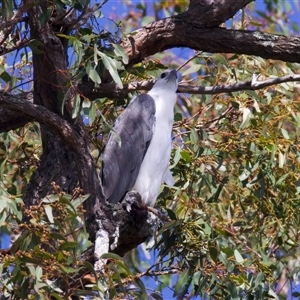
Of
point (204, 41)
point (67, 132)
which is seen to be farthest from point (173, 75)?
point (67, 132)

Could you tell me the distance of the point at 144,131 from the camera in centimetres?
571

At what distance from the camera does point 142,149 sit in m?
5.69

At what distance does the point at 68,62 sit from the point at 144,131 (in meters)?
0.79

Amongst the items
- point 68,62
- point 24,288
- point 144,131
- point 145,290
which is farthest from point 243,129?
point 24,288

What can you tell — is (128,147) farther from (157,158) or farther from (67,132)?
(67,132)

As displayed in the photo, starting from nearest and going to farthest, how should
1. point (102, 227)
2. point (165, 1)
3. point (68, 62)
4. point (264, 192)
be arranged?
point (102, 227) → point (68, 62) → point (264, 192) → point (165, 1)

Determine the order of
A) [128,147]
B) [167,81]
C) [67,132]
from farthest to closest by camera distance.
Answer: [167,81] → [128,147] → [67,132]

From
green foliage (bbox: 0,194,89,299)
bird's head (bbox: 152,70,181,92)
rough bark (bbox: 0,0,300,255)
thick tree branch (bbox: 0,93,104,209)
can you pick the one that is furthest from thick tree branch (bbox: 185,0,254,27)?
green foliage (bbox: 0,194,89,299)

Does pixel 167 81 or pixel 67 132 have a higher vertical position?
pixel 167 81

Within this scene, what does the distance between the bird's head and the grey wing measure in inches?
5.3

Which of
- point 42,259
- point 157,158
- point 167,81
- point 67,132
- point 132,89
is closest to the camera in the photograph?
point 42,259

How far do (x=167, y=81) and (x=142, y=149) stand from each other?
49 centimetres

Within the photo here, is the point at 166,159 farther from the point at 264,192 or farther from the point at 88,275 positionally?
the point at 88,275

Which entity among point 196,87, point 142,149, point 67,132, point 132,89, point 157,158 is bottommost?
point 67,132
